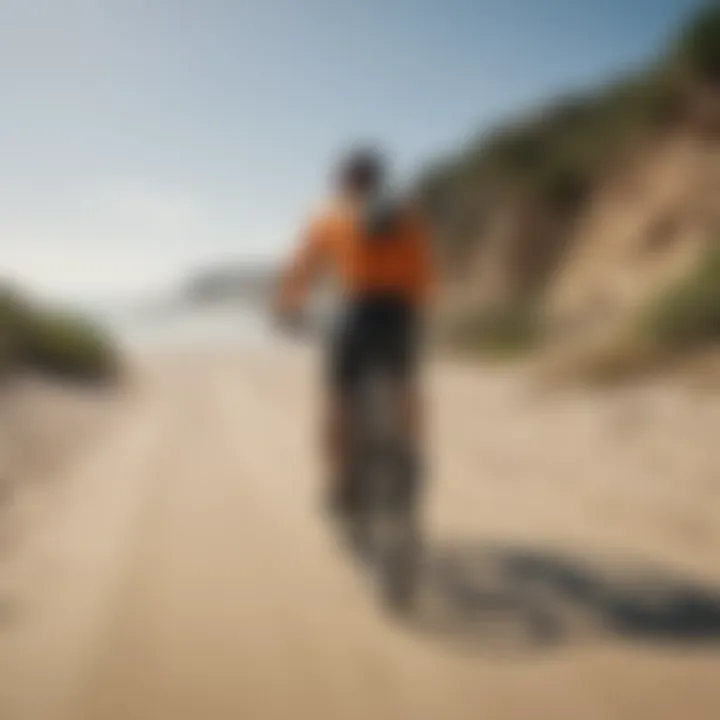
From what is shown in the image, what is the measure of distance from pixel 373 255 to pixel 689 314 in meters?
6.81

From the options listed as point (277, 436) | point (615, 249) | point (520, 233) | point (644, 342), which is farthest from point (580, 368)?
point (520, 233)

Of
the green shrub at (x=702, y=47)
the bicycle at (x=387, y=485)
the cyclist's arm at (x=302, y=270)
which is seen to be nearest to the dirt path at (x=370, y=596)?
the bicycle at (x=387, y=485)

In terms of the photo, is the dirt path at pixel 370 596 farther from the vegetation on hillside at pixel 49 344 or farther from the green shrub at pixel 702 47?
the green shrub at pixel 702 47

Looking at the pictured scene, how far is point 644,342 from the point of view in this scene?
1033 centimetres

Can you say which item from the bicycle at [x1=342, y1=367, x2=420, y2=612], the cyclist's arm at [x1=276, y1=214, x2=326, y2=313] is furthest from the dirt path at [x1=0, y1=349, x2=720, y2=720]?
the cyclist's arm at [x1=276, y1=214, x2=326, y2=313]

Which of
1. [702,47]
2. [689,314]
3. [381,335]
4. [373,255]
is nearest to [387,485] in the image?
[381,335]

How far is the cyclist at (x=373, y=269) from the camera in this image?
4.07 meters

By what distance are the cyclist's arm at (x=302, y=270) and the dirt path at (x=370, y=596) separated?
1298 mm

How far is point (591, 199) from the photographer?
24.5 meters

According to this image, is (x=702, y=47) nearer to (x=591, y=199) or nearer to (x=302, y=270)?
(x=591, y=199)

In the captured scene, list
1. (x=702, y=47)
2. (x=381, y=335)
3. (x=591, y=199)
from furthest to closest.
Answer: (x=591, y=199) → (x=702, y=47) → (x=381, y=335)

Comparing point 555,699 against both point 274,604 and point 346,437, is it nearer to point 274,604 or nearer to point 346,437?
point 274,604

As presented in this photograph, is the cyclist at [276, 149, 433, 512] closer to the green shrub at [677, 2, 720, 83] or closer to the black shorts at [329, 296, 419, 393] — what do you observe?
the black shorts at [329, 296, 419, 393]

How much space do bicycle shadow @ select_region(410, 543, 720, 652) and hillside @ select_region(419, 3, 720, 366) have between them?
9504 millimetres
